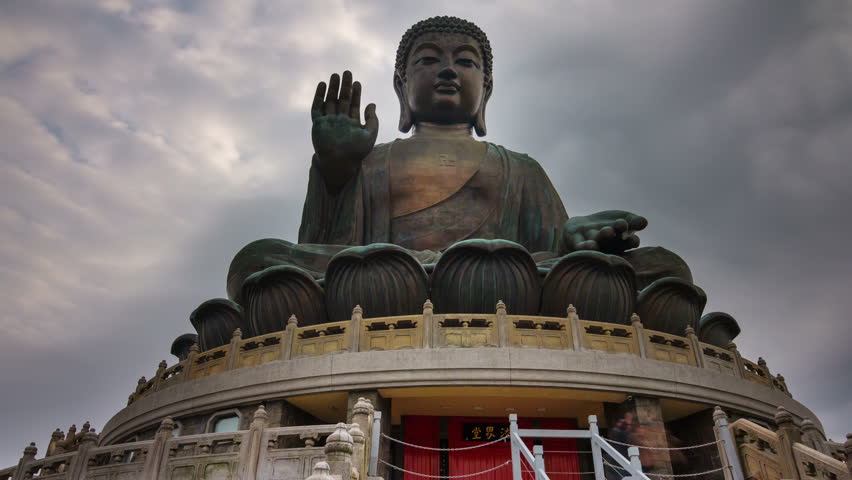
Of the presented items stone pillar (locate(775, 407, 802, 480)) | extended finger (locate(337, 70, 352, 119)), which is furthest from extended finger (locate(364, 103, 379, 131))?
stone pillar (locate(775, 407, 802, 480))

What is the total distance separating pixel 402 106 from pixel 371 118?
3.11 metres

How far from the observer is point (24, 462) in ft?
21.7

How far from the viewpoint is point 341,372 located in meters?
7.43

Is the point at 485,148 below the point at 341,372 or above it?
above

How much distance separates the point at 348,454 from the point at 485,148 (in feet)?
30.5

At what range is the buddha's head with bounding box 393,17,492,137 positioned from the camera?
13508 mm

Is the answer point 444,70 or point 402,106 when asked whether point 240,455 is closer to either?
point 444,70

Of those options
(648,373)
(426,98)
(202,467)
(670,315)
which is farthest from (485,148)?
(202,467)

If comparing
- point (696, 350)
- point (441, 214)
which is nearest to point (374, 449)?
point (696, 350)

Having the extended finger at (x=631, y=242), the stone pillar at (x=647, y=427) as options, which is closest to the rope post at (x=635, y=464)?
the stone pillar at (x=647, y=427)

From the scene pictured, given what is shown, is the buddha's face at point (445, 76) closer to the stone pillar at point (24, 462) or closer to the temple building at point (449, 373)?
the temple building at point (449, 373)

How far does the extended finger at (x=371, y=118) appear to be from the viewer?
38.1 feet

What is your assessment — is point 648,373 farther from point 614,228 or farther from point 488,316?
point 614,228

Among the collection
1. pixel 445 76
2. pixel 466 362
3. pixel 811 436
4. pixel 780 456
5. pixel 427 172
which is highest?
pixel 445 76
